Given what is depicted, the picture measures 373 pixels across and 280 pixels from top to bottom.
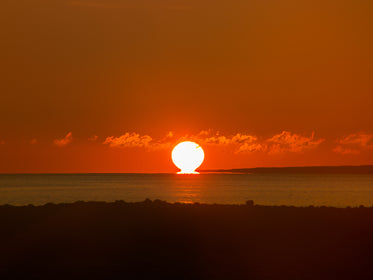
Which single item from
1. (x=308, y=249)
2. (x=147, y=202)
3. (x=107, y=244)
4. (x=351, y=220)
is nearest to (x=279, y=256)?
(x=308, y=249)

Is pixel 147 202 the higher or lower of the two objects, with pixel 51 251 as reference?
higher

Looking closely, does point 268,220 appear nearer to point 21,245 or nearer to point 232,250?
point 232,250

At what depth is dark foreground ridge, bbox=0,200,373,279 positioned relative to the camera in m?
16.0

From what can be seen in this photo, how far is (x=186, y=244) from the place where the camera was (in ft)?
68.2

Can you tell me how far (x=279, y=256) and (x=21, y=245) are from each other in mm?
9189

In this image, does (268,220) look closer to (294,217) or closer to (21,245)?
(294,217)

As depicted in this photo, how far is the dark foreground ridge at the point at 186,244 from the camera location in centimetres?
1596

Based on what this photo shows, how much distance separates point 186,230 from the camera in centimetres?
2455

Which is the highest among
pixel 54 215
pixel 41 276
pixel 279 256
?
pixel 54 215

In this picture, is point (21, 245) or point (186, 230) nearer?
point (21, 245)

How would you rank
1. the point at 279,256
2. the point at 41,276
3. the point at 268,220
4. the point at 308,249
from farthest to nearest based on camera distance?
the point at 268,220, the point at 308,249, the point at 279,256, the point at 41,276

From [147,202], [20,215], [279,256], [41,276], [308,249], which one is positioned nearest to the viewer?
[41,276]

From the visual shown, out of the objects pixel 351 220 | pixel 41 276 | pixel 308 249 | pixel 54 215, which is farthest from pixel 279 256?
pixel 54 215

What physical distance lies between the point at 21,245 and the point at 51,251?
1.92 meters
